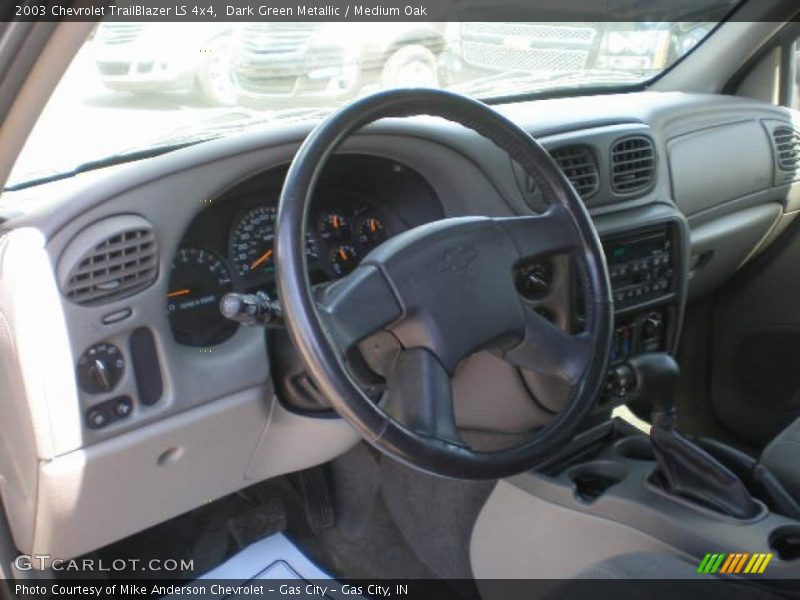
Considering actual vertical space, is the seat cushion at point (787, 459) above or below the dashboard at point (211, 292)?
below

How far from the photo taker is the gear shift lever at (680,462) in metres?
1.66

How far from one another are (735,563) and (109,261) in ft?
3.95

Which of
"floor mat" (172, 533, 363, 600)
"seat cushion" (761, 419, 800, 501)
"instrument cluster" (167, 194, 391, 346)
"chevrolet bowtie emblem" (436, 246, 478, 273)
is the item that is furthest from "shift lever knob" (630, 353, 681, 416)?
"floor mat" (172, 533, 363, 600)

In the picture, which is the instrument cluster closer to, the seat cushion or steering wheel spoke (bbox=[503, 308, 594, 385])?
steering wheel spoke (bbox=[503, 308, 594, 385])

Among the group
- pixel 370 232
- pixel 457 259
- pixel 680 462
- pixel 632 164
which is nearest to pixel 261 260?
pixel 370 232

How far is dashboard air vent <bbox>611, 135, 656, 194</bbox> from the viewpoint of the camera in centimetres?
219

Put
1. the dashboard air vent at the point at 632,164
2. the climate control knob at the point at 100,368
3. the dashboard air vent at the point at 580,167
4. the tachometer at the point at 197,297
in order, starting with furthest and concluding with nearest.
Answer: the dashboard air vent at the point at 632,164
the dashboard air vent at the point at 580,167
the tachometer at the point at 197,297
the climate control knob at the point at 100,368

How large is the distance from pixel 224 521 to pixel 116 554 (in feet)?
0.90

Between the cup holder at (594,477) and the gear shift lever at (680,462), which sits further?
the cup holder at (594,477)

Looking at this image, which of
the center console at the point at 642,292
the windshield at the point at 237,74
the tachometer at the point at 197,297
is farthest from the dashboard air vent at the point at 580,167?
the tachometer at the point at 197,297

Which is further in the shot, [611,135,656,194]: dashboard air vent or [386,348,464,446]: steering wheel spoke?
[611,135,656,194]: dashboard air vent

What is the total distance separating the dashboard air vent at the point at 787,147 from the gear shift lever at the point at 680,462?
1333mm

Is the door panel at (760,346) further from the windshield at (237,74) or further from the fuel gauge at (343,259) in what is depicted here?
the fuel gauge at (343,259)

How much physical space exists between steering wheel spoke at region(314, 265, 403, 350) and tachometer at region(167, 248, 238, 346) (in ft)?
1.33
